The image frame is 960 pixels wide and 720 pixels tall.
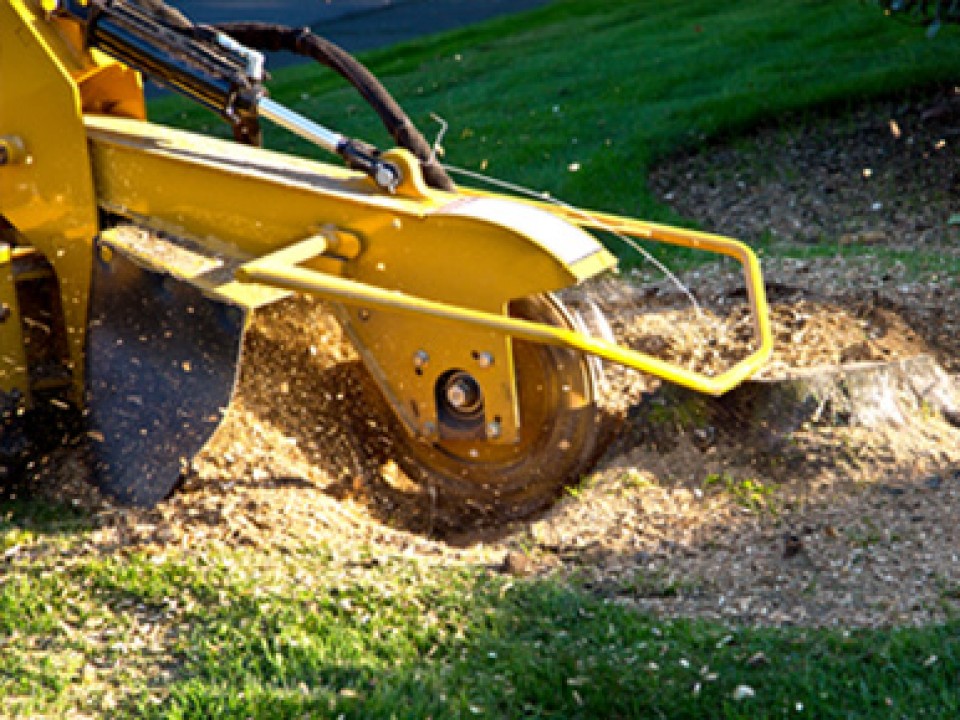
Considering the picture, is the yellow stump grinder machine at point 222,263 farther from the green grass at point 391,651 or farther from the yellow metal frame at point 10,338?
the green grass at point 391,651

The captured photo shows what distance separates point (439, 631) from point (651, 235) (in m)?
1.43

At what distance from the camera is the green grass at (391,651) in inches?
128

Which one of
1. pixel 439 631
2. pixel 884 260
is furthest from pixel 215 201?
pixel 884 260

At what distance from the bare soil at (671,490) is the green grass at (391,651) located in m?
0.14

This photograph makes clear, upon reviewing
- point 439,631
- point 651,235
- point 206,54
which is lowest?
point 439,631

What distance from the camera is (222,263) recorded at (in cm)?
417

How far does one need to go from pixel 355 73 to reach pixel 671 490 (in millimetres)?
1645

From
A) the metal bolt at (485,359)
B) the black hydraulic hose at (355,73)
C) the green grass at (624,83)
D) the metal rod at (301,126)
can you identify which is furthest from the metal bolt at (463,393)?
the green grass at (624,83)

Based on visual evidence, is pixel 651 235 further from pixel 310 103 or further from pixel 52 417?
pixel 310 103

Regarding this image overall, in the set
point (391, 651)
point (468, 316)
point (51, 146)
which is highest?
point (51, 146)

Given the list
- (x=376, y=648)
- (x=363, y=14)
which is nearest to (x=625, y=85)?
(x=363, y=14)

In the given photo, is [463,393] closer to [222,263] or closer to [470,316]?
[470,316]

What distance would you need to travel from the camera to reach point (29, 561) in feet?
13.1

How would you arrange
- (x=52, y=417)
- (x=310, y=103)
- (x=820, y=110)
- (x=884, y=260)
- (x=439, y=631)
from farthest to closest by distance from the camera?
(x=310, y=103), (x=820, y=110), (x=884, y=260), (x=52, y=417), (x=439, y=631)
